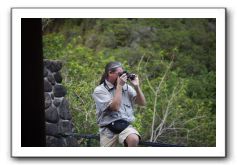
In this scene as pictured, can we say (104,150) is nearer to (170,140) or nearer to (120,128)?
(120,128)

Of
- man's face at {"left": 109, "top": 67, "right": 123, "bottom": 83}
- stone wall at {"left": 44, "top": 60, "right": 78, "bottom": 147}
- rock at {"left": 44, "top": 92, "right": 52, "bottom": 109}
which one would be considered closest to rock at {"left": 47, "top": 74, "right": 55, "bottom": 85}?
stone wall at {"left": 44, "top": 60, "right": 78, "bottom": 147}

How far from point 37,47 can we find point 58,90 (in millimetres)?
877

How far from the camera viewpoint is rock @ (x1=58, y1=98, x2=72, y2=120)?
21.3 ft

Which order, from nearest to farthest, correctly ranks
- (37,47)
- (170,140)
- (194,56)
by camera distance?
(37,47)
(170,140)
(194,56)

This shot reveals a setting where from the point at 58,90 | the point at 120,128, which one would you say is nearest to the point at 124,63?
the point at 58,90

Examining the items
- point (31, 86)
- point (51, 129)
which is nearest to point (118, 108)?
point (31, 86)

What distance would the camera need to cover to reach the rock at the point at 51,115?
637 cm

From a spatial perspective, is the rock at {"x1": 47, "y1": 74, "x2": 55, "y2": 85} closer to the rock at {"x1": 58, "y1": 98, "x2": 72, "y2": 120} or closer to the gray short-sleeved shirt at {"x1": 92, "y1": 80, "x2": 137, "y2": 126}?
the rock at {"x1": 58, "y1": 98, "x2": 72, "y2": 120}

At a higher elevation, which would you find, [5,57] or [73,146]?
[5,57]

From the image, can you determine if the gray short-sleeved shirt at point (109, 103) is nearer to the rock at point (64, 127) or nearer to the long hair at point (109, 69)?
the long hair at point (109, 69)

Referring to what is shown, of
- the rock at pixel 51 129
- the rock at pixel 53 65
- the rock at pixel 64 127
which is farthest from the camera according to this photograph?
the rock at pixel 53 65

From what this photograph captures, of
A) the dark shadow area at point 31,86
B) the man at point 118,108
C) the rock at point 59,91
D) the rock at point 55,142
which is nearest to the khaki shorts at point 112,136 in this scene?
the man at point 118,108

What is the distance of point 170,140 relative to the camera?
6383 mm

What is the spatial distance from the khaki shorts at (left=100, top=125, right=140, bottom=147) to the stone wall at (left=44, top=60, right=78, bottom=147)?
0.51 metres
